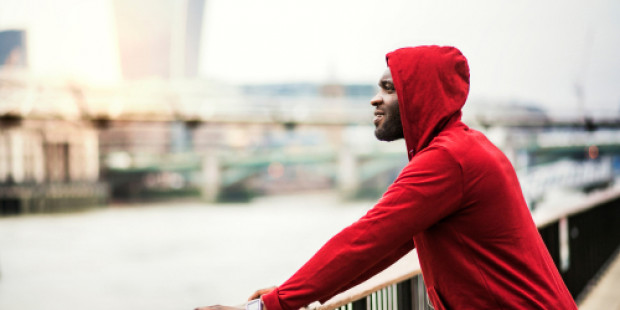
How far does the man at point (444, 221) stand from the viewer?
39.4 inches

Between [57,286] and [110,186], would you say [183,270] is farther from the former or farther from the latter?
[110,186]

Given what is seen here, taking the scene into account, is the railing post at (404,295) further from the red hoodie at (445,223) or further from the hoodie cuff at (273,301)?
the hoodie cuff at (273,301)

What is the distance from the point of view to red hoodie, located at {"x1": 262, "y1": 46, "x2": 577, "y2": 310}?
100 cm

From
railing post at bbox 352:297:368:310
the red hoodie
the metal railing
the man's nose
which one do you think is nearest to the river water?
the metal railing

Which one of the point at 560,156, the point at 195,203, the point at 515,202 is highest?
the point at 515,202

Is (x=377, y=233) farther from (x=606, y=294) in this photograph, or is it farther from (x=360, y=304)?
(x=606, y=294)

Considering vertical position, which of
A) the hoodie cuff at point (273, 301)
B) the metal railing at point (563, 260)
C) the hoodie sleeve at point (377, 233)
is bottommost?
the metal railing at point (563, 260)

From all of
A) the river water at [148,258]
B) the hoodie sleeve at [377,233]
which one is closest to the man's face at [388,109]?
the hoodie sleeve at [377,233]

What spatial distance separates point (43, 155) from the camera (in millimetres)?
47188

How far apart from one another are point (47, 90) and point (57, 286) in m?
48.5

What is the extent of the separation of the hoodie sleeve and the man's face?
0.23 m

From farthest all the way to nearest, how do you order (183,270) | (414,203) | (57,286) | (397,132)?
(183,270) → (57,286) → (397,132) → (414,203)

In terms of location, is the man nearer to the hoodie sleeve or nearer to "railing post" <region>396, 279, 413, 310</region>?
the hoodie sleeve

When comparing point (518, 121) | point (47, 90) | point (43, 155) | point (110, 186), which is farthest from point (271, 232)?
point (47, 90)
